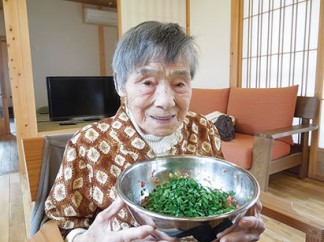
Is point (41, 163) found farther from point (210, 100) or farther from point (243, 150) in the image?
point (210, 100)

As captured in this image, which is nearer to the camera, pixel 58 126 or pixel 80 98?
pixel 58 126

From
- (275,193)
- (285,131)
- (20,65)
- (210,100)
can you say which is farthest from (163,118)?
(20,65)

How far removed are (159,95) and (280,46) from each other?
2273 millimetres

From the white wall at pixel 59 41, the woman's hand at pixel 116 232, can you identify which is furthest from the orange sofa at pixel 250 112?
the white wall at pixel 59 41

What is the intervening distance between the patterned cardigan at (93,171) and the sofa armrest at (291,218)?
0.37 m

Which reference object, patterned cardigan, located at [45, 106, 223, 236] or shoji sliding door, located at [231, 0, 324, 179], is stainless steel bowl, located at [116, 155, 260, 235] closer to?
patterned cardigan, located at [45, 106, 223, 236]

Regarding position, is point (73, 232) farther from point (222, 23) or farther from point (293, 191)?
point (222, 23)

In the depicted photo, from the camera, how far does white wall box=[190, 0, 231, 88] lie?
→ 293cm

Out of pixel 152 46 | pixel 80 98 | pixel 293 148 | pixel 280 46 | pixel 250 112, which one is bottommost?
pixel 293 148

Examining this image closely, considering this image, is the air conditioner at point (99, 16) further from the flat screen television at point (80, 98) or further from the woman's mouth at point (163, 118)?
the woman's mouth at point (163, 118)

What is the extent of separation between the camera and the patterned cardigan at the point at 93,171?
643 mm

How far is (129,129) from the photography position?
73 cm

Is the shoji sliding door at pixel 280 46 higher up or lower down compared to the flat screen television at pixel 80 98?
higher up

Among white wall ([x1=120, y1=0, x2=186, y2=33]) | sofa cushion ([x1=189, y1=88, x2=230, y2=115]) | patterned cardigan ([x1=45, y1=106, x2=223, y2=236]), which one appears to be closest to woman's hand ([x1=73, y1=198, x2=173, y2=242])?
patterned cardigan ([x1=45, y1=106, x2=223, y2=236])
